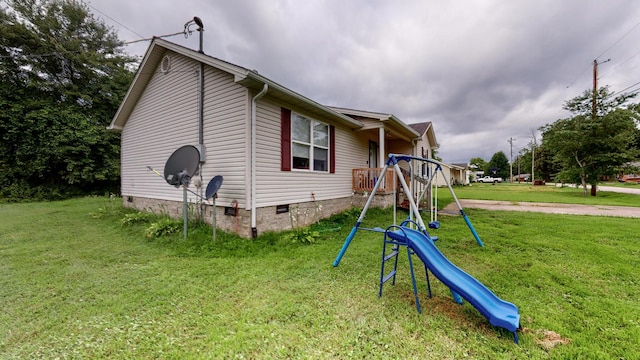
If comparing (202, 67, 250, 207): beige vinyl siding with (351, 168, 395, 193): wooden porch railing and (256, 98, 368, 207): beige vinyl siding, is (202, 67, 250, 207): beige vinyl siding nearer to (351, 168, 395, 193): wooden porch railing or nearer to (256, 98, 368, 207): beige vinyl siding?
(256, 98, 368, 207): beige vinyl siding

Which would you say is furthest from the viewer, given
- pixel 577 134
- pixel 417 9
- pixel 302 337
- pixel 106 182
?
pixel 106 182

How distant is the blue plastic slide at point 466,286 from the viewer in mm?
2189

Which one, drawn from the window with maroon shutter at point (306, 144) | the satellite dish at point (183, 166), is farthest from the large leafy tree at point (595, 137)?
the satellite dish at point (183, 166)

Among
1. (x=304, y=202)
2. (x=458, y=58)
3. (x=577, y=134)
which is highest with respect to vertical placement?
(x=458, y=58)

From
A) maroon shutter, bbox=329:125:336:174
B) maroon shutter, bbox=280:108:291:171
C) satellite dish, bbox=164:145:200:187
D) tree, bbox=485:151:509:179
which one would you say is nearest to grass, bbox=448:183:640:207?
maroon shutter, bbox=329:125:336:174

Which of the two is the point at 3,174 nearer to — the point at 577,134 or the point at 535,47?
the point at 535,47

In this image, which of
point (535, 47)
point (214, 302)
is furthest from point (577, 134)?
point (214, 302)

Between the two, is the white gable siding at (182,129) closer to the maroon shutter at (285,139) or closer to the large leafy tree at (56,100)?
the maroon shutter at (285,139)

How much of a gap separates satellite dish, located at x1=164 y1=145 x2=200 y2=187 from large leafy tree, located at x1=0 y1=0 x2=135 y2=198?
12.6 m

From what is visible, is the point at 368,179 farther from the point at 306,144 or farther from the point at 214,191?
the point at 214,191

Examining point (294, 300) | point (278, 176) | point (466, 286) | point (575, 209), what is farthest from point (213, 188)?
point (575, 209)

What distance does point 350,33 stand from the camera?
9.77 metres

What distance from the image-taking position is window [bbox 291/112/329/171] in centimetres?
657

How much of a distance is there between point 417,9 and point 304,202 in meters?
7.74
